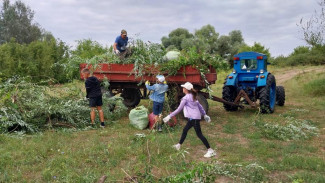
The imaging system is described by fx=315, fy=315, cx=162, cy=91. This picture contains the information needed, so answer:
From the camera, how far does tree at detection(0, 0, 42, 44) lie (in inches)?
1709

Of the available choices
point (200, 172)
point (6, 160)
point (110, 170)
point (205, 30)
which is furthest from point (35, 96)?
point (205, 30)

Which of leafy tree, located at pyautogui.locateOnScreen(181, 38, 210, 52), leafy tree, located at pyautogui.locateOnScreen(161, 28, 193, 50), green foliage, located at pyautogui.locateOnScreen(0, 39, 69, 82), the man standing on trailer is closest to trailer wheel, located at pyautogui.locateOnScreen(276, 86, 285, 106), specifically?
leafy tree, located at pyautogui.locateOnScreen(181, 38, 210, 52)

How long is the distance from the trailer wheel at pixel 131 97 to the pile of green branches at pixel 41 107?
142 cm

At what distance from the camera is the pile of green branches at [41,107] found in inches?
298

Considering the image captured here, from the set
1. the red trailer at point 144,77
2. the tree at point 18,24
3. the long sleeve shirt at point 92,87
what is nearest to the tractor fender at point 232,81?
the red trailer at point 144,77

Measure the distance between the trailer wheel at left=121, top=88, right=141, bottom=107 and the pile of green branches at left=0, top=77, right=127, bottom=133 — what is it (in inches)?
55.9

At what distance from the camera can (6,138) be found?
6.73 meters

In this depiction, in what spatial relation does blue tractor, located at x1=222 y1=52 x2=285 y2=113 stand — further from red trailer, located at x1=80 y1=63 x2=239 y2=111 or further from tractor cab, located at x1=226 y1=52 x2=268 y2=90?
red trailer, located at x1=80 y1=63 x2=239 y2=111

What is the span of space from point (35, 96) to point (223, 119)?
5.44 metres

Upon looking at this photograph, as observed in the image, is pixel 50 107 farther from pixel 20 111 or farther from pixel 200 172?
pixel 200 172

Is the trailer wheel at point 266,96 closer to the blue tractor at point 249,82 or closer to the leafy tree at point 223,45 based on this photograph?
the blue tractor at point 249,82

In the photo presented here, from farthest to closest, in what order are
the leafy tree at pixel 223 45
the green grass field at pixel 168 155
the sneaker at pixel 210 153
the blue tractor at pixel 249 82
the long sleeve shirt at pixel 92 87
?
the leafy tree at pixel 223 45 < the blue tractor at pixel 249 82 < the long sleeve shirt at pixel 92 87 < the sneaker at pixel 210 153 < the green grass field at pixel 168 155

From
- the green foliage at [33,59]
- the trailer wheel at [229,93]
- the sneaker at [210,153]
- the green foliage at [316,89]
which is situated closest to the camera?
the sneaker at [210,153]

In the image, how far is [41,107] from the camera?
25.8 ft
